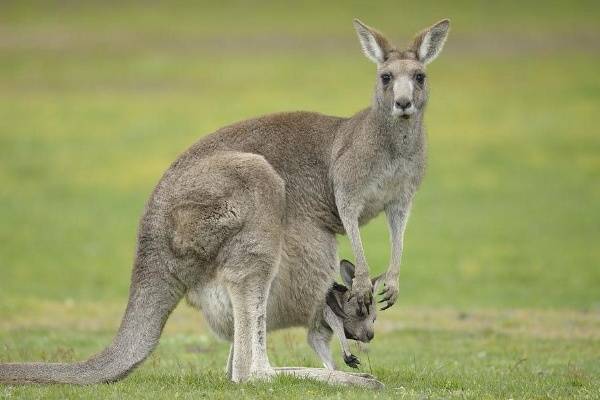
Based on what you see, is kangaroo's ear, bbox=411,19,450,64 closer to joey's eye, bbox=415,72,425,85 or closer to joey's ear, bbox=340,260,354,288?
joey's eye, bbox=415,72,425,85

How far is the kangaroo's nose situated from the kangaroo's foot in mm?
2363

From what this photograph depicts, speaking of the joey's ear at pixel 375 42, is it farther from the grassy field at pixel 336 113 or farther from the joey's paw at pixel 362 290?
the grassy field at pixel 336 113

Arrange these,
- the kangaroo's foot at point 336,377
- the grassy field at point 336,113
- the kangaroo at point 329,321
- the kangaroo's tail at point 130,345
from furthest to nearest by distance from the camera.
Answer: the grassy field at point 336,113
the kangaroo at point 329,321
the kangaroo's foot at point 336,377
the kangaroo's tail at point 130,345

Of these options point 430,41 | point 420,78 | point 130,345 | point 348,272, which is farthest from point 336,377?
point 430,41

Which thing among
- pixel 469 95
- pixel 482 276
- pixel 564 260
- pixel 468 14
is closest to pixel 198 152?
pixel 482 276

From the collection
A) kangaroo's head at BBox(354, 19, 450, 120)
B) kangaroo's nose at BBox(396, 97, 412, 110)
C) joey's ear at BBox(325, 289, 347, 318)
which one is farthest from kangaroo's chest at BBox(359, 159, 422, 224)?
joey's ear at BBox(325, 289, 347, 318)

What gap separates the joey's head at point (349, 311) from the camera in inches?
401

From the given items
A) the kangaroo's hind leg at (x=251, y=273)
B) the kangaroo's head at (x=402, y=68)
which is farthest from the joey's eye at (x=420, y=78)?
the kangaroo's hind leg at (x=251, y=273)

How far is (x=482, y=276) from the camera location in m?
24.3

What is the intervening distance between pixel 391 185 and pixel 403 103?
83 centimetres

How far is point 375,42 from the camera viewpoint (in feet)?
33.2

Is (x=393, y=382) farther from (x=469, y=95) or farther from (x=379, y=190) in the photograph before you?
(x=469, y=95)

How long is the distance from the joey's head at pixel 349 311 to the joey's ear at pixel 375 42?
1966 mm


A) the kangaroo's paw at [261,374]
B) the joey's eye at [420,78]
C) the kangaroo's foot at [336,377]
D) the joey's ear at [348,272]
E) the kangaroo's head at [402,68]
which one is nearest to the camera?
the kangaroo's paw at [261,374]
